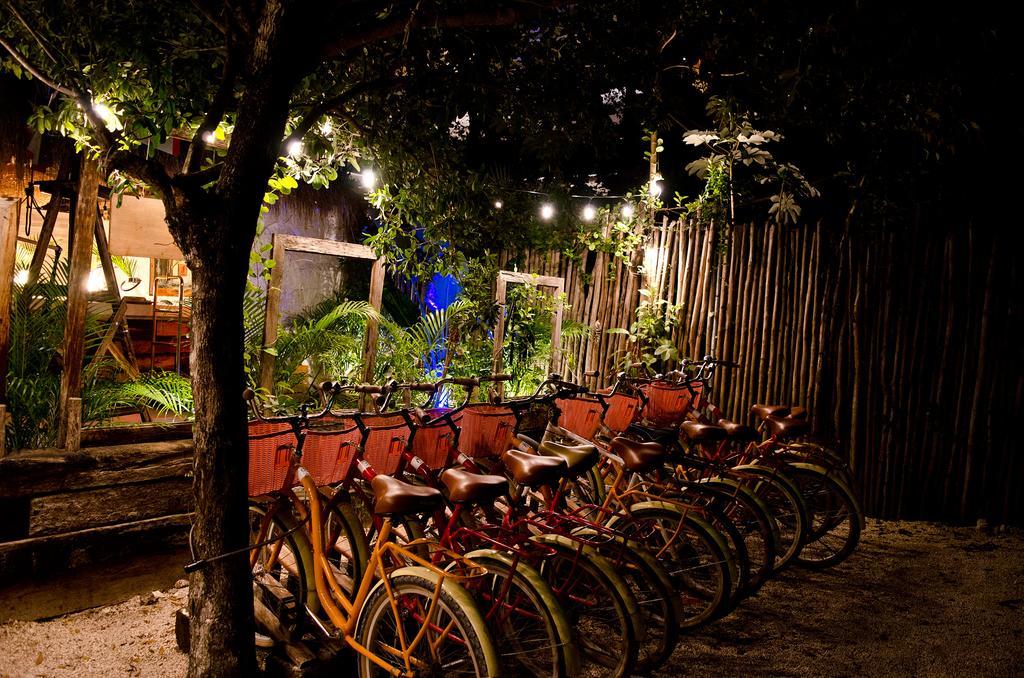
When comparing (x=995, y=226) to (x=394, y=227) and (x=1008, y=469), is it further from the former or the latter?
(x=394, y=227)

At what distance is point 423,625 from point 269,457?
1.20 metres

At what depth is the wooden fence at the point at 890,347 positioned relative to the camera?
6320mm

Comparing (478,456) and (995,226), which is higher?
(995,226)

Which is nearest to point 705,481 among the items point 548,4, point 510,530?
point 510,530

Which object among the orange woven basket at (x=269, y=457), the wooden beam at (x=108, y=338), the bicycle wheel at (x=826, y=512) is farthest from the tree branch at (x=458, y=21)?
the bicycle wheel at (x=826, y=512)

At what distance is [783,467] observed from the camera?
5.07 meters

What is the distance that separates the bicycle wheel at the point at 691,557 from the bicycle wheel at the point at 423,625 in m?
1.16

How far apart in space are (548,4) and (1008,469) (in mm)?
6048

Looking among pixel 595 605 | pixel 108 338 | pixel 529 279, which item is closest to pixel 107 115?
pixel 108 338

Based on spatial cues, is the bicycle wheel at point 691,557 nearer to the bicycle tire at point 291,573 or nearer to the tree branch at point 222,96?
the bicycle tire at point 291,573

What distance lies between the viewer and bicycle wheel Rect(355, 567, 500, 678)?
8.77 feet

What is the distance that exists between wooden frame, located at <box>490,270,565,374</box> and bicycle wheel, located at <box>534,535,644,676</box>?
12.3 ft

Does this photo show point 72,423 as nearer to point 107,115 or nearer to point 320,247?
point 107,115

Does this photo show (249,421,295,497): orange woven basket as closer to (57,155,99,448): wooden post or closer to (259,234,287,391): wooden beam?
(57,155,99,448): wooden post
